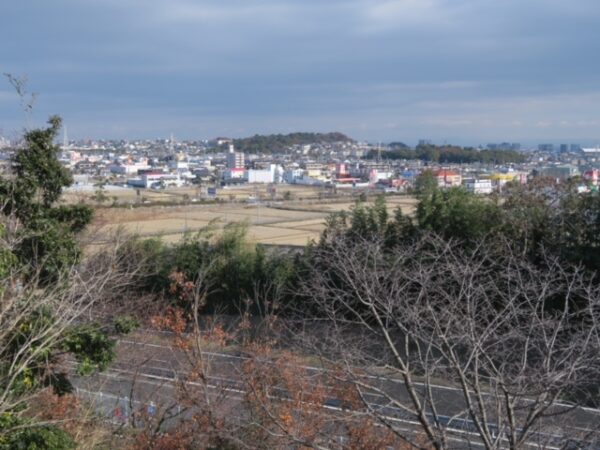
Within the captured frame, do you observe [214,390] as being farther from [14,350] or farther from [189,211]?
[189,211]

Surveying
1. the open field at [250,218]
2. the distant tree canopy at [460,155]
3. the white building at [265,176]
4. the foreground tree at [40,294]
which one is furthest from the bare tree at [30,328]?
the distant tree canopy at [460,155]

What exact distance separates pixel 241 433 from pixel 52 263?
2.75 m

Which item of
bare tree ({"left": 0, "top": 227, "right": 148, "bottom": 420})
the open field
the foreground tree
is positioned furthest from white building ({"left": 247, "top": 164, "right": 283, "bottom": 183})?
bare tree ({"left": 0, "top": 227, "right": 148, "bottom": 420})

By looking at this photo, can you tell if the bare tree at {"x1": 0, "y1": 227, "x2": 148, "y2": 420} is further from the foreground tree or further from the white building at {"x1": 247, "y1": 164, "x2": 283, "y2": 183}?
the white building at {"x1": 247, "y1": 164, "x2": 283, "y2": 183}

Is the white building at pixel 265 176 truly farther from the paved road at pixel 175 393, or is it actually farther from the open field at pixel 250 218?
the paved road at pixel 175 393

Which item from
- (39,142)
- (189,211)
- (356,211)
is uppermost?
(39,142)

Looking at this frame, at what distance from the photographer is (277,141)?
170 m

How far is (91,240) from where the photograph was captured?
449 inches

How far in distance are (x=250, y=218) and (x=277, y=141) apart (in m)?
137

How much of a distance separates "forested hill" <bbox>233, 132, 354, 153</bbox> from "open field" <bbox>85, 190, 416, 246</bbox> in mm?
113470

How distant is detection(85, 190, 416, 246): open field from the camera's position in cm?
2633

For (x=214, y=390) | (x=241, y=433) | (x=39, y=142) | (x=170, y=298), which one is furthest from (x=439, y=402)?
(x=170, y=298)

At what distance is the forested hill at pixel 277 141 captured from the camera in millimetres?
160375

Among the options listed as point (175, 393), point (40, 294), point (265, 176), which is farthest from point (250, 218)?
point (265, 176)
